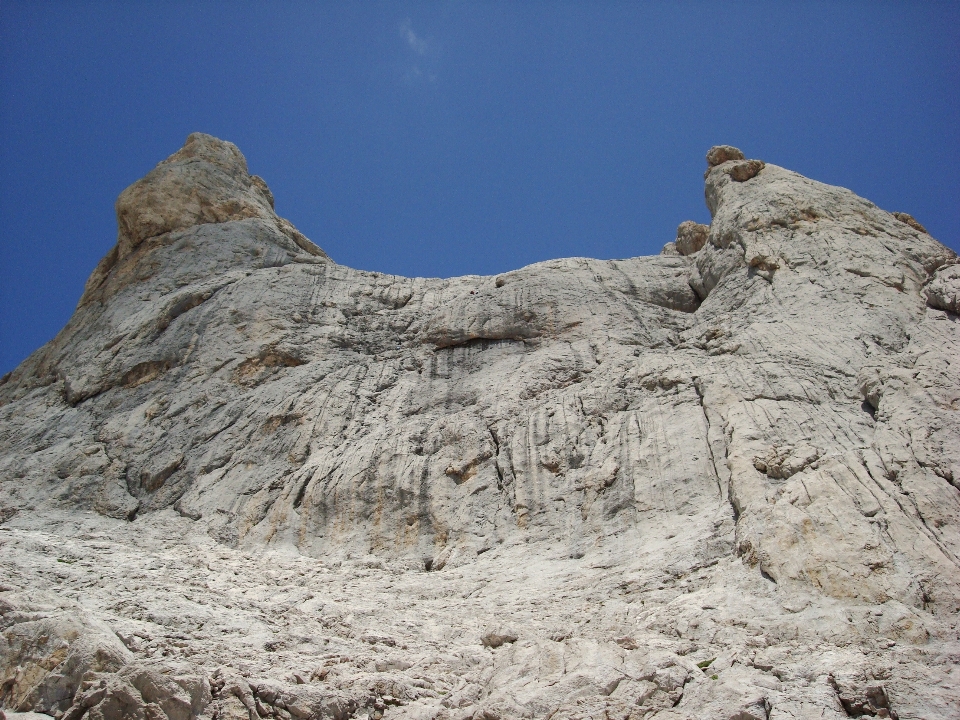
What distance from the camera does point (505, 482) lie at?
698 inches

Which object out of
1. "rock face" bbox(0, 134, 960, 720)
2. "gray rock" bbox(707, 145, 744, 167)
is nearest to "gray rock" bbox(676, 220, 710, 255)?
"rock face" bbox(0, 134, 960, 720)

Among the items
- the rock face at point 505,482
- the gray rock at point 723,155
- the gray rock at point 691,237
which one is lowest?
the rock face at point 505,482

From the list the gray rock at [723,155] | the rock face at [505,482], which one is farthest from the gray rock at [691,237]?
the gray rock at [723,155]

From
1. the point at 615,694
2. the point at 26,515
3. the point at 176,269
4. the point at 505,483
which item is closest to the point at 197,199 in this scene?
the point at 176,269

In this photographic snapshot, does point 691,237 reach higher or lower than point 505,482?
higher

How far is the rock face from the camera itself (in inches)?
427

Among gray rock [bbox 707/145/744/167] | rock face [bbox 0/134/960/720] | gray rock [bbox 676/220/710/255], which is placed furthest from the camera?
gray rock [bbox 707/145/744/167]

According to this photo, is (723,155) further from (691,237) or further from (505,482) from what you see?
(505,482)

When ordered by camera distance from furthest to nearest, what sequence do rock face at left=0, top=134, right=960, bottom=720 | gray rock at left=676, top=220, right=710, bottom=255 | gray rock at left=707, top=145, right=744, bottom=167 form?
gray rock at left=707, top=145, right=744, bottom=167 < gray rock at left=676, top=220, right=710, bottom=255 < rock face at left=0, top=134, right=960, bottom=720

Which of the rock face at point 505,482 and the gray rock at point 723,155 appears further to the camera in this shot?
the gray rock at point 723,155

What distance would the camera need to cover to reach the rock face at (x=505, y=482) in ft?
35.6

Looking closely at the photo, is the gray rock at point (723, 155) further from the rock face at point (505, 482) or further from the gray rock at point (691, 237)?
the gray rock at point (691, 237)

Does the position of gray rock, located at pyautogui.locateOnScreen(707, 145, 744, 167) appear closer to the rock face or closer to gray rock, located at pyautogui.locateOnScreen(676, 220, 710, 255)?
the rock face

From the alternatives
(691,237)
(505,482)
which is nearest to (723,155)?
(691,237)
